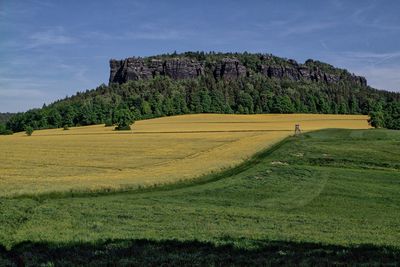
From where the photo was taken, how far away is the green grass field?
13.3 metres

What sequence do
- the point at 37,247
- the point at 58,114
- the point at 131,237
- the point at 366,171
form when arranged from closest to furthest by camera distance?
the point at 37,247 < the point at 131,237 < the point at 366,171 < the point at 58,114

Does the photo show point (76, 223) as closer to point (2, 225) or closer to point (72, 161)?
point (2, 225)

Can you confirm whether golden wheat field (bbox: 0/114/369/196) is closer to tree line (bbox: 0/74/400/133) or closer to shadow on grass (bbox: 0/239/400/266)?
shadow on grass (bbox: 0/239/400/266)

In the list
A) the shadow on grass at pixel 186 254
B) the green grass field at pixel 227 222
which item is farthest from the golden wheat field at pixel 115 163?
the shadow on grass at pixel 186 254

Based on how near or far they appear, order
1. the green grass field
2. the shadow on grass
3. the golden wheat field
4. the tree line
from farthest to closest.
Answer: the tree line, the golden wheat field, the green grass field, the shadow on grass

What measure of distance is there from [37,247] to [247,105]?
16256 centimetres

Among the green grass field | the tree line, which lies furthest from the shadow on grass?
the tree line

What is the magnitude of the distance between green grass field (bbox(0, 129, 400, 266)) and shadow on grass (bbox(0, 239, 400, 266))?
3cm

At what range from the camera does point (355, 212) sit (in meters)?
27.0

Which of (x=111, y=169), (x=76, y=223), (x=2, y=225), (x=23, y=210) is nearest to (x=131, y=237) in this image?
(x=76, y=223)

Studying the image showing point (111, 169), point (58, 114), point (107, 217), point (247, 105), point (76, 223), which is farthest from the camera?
point (247, 105)

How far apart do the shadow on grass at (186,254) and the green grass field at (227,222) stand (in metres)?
0.03

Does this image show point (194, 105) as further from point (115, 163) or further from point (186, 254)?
point (186, 254)

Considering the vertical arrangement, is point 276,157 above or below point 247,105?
below
